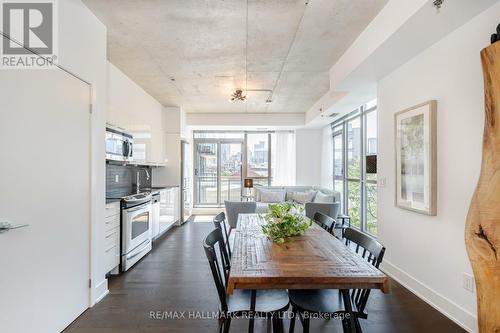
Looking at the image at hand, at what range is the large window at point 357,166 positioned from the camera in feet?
16.3

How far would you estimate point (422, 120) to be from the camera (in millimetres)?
2730

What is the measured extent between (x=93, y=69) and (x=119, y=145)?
133 cm

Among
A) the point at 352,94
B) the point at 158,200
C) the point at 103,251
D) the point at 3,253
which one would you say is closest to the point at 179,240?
the point at 158,200

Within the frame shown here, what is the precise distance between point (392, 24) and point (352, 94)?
1987 millimetres

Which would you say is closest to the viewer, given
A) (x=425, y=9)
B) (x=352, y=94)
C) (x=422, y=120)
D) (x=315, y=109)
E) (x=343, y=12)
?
(x=425, y=9)

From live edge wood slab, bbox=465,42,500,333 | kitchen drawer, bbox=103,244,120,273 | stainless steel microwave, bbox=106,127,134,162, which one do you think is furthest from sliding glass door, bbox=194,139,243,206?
live edge wood slab, bbox=465,42,500,333

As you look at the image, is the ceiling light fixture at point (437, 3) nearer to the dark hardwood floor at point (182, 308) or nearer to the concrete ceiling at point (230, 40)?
the concrete ceiling at point (230, 40)

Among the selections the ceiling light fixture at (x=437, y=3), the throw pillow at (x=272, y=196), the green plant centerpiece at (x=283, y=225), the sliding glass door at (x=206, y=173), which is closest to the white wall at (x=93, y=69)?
the green plant centerpiece at (x=283, y=225)

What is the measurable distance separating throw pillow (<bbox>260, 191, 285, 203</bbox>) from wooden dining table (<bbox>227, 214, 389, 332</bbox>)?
4649mm

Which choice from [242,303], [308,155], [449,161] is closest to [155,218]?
[242,303]

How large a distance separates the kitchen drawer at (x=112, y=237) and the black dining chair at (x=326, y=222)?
2.40m

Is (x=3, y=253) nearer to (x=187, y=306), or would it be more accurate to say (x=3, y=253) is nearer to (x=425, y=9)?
(x=187, y=306)

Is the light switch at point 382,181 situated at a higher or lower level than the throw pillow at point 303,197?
higher

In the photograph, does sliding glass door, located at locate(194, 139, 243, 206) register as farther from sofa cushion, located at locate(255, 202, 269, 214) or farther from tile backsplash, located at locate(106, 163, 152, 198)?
tile backsplash, located at locate(106, 163, 152, 198)
